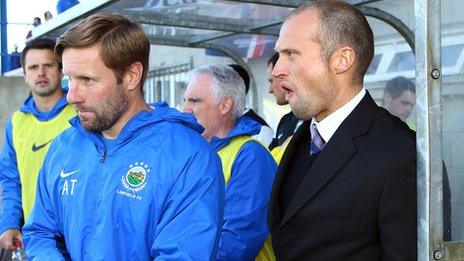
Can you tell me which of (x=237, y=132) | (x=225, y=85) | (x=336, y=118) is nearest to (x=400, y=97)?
(x=225, y=85)

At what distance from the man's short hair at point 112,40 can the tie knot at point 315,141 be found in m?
0.65

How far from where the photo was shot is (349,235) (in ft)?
6.39

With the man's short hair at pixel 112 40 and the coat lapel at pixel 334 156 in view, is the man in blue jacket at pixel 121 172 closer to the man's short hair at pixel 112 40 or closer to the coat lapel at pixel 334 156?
the man's short hair at pixel 112 40

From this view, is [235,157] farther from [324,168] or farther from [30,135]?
[30,135]

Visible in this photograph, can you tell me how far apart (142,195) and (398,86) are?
9.88 ft

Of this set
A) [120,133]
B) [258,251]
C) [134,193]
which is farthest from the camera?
[258,251]

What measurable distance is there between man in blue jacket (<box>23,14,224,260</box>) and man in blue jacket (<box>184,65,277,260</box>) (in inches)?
23.3

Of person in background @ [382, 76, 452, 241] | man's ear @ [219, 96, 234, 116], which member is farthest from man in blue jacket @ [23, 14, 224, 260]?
person in background @ [382, 76, 452, 241]

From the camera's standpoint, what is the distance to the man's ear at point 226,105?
3.34 metres

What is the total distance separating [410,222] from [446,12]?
2.04 feet

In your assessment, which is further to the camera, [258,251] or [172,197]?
[258,251]

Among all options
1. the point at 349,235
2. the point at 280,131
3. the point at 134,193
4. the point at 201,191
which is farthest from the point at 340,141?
the point at 280,131

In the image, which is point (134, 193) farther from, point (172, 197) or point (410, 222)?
point (410, 222)

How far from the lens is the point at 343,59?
2.09 m
